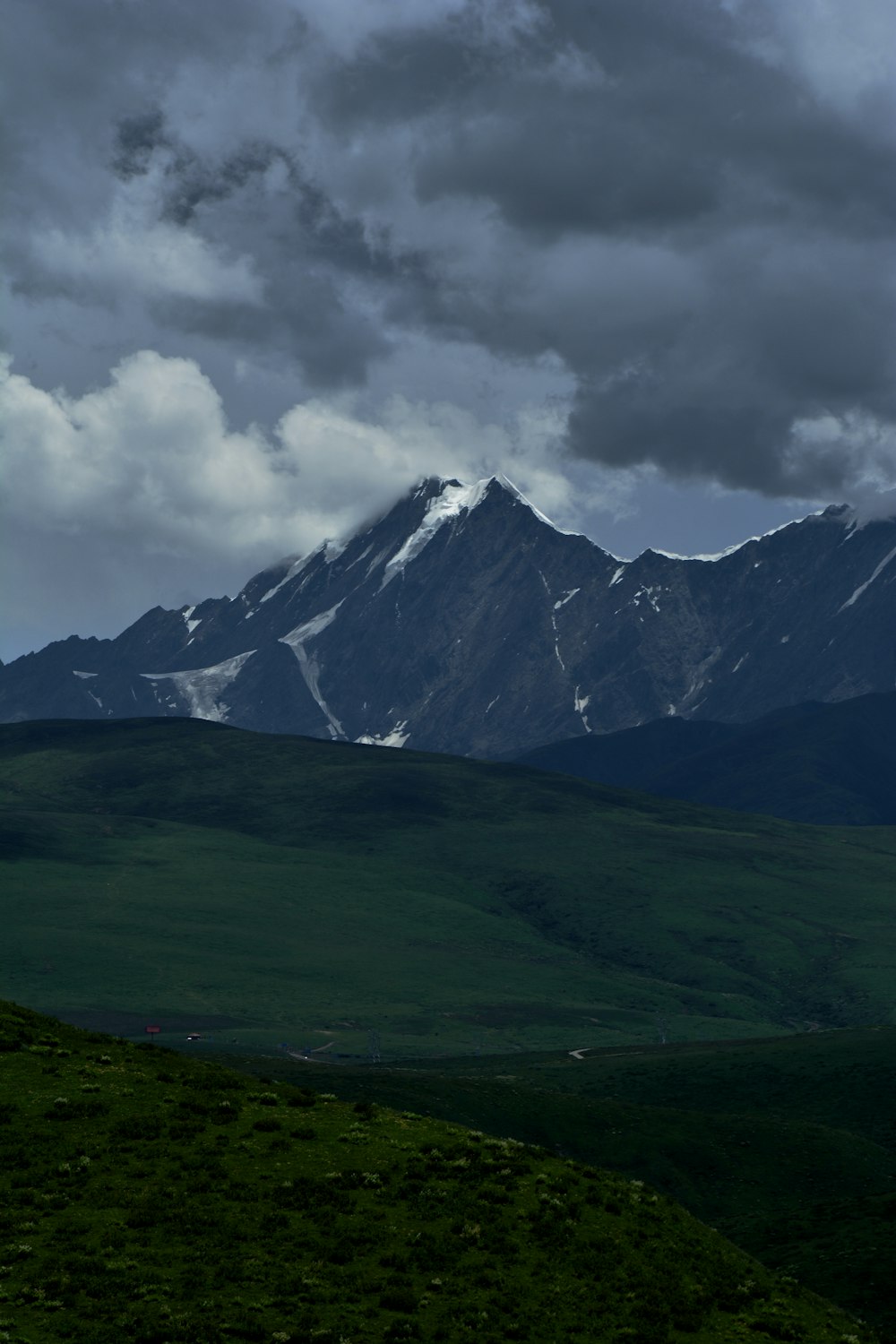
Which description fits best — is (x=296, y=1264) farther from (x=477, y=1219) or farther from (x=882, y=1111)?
(x=882, y=1111)

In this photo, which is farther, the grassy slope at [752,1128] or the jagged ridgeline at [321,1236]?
the grassy slope at [752,1128]

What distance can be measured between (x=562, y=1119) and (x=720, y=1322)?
8444cm

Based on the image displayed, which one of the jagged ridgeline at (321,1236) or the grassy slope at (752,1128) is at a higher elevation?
the jagged ridgeline at (321,1236)

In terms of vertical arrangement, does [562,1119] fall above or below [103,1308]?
below

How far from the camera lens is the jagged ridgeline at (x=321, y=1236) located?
109 feet

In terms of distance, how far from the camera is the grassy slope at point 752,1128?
69.1 m

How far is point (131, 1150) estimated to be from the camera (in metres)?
42.2

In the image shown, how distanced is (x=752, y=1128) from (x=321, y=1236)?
289ft

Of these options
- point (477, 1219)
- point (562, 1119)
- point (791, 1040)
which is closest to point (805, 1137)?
point (562, 1119)

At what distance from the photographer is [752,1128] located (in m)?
118

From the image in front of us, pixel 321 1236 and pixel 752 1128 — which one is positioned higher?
pixel 321 1236

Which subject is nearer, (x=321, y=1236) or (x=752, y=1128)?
(x=321, y=1236)

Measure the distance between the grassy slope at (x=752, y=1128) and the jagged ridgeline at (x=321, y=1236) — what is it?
2010cm

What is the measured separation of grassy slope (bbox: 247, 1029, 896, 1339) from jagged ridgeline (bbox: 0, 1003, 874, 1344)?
20.1 meters
